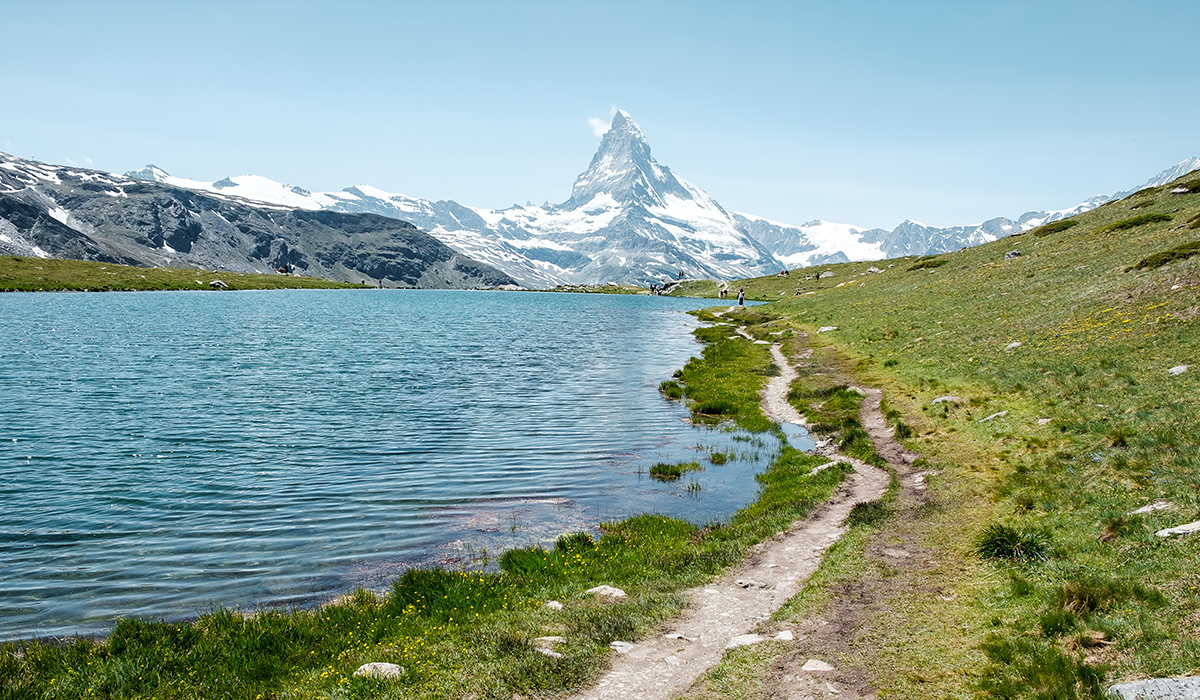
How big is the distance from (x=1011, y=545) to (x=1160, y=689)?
24.0 ft

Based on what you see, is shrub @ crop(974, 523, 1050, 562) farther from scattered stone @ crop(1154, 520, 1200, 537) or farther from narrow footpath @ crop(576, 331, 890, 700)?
narrow footpath @ crop(576, 331, 890, 700)

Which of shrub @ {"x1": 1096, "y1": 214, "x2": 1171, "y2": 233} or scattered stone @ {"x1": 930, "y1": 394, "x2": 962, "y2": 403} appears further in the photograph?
shrub @ {"x1": 1096, "y1": 214, "x2": 1171, "y2": 233}

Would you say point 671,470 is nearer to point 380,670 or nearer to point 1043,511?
point 1043,511

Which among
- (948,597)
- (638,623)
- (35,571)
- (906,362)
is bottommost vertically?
(35,571)

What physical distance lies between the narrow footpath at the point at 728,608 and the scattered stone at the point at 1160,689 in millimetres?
6625

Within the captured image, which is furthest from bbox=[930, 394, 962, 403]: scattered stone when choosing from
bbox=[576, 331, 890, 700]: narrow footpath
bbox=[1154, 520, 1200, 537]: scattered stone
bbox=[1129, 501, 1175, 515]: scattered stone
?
bbox=[1154, 520, 1200, 537]: scattered stone

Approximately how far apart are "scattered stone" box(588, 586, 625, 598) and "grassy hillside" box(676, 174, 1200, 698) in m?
4.45

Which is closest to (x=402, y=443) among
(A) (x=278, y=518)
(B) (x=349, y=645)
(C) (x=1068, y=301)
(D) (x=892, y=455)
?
(A) (x=278, y=518)

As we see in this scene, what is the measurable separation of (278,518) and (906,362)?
4089cm

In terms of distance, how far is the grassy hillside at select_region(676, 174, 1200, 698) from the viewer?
1136cm

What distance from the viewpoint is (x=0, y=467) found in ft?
88.5

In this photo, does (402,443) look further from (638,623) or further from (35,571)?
(638,623)

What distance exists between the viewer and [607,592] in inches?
656

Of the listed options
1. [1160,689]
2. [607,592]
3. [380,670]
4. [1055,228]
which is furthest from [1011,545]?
[1055,228]
